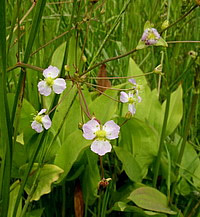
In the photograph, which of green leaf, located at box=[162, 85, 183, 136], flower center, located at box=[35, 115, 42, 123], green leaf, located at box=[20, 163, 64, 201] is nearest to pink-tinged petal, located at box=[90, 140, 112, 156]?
flower center, located at box=[35, 115, 42, 123]

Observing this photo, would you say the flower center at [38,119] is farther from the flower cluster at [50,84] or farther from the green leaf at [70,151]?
the green leaf at [70,151]

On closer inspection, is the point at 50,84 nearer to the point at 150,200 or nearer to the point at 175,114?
the point at 150,200

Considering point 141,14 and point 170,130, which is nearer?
point 170,130

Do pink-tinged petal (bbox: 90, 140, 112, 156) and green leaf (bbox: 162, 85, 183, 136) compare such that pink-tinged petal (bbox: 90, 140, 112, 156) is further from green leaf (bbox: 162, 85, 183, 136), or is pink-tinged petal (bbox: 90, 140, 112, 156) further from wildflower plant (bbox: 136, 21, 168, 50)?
green leaf (bbox: 162, 85, 183, 136)

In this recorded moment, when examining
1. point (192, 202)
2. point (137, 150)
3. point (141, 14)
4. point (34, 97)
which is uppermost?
point (141, 14)

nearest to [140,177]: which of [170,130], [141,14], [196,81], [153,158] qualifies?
[153,158]

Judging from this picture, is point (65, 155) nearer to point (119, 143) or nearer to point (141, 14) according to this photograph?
point (119, 143)
